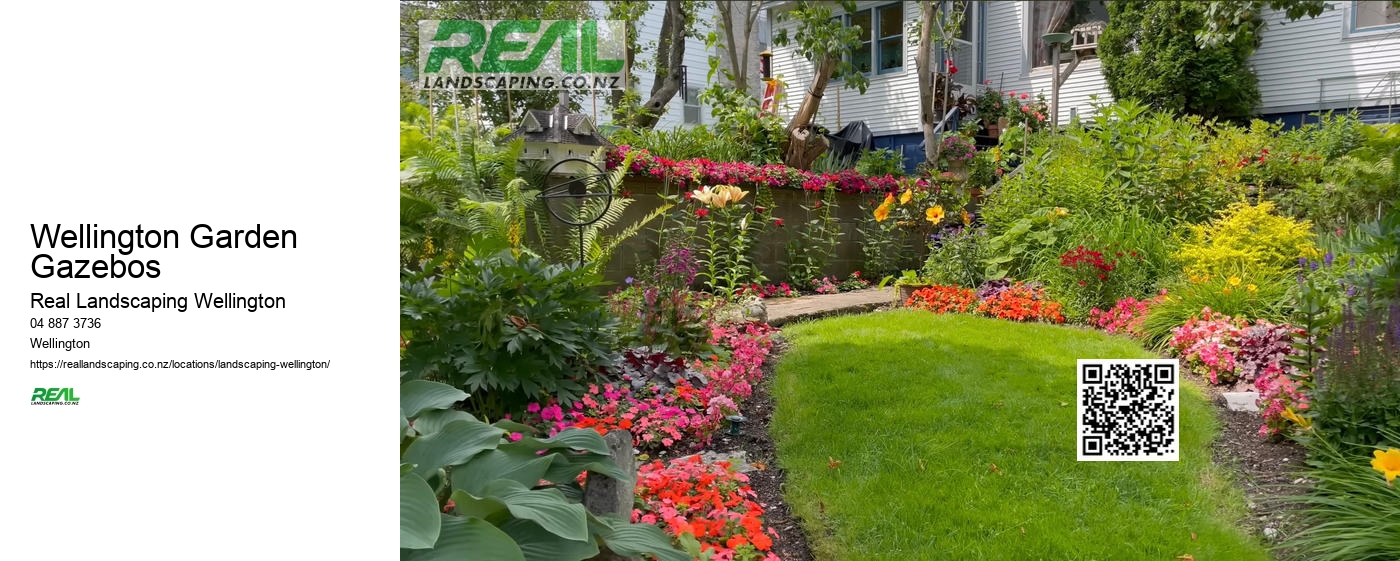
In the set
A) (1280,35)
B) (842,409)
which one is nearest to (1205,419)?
(842,409)

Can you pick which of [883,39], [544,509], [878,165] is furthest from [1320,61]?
[544,509]

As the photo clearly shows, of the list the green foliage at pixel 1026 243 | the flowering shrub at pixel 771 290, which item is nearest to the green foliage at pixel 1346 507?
the green foliage at pixel 1026 243

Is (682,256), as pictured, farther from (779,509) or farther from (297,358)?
(297,358)

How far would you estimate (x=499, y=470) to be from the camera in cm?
205

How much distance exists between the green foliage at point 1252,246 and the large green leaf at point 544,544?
17.4 feet

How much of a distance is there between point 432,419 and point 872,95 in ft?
45.5

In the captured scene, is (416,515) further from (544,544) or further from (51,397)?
(51,397)

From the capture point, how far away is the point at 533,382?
354cm

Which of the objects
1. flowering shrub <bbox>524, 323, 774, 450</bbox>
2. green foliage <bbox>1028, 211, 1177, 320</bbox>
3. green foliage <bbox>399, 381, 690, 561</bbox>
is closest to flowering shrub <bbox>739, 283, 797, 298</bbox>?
green foliage <bbox>1028, 211, 1177, 320</bbox>

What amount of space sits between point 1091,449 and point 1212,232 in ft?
11.9

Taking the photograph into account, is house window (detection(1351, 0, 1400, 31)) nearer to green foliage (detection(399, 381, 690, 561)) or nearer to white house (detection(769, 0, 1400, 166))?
white house (detection(769, 0, 1400, 166))

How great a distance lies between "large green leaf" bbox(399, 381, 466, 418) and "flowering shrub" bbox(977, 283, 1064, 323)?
512cm

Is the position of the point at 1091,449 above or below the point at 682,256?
below

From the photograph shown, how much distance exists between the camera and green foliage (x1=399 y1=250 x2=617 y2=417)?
11.3ft
